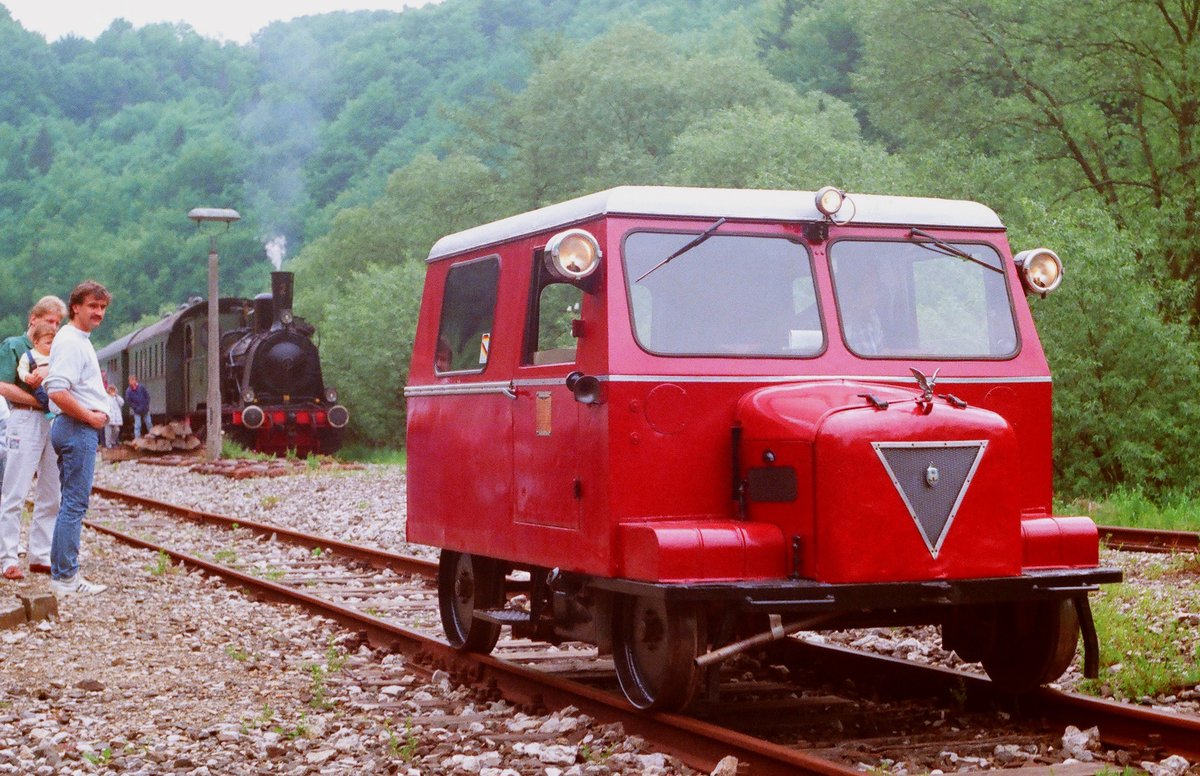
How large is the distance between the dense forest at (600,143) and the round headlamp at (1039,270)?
12.2 m

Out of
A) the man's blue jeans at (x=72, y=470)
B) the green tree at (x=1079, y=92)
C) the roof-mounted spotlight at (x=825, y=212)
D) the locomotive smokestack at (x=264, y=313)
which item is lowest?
the man's blue jeans at (x=72, y=470)

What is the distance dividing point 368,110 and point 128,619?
8716 centimetres

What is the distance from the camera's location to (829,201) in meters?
6.64

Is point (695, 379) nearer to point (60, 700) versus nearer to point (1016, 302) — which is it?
point (1016, 302)

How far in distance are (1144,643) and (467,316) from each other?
3.81m

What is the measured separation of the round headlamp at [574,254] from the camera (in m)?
6.28

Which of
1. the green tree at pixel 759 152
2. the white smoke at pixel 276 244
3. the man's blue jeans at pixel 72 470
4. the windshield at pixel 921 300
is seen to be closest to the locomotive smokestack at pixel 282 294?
the green tree at pixel 759 152

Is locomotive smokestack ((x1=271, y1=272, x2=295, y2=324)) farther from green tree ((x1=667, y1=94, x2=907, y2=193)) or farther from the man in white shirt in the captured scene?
the man in white shirt

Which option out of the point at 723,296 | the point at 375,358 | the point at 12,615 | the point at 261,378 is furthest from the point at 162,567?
the point at 375,358

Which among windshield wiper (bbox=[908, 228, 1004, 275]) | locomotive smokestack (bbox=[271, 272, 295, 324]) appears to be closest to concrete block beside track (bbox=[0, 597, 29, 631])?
windshield wiper (bbox=[908, 228, 1004, 275])

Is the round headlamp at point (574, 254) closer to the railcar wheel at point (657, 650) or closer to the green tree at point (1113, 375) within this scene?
the railcar wheel at point (657, 650)

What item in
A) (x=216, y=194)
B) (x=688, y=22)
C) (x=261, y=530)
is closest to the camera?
(x=261, y=530)

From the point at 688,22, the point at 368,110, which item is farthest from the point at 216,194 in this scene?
the point at 688,22

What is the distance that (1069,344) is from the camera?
19188mm
